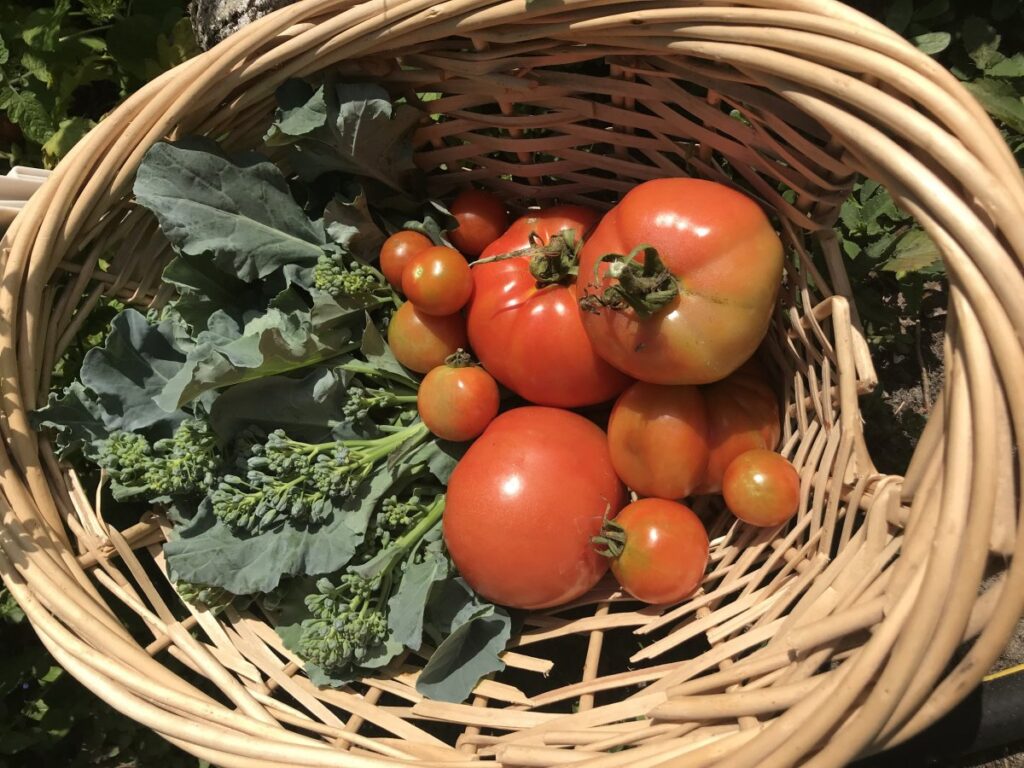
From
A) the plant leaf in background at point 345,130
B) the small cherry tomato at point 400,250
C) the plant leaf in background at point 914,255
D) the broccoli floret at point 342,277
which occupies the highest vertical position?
the plant leaf in background at point 345,130

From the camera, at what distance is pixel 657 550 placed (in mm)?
1106

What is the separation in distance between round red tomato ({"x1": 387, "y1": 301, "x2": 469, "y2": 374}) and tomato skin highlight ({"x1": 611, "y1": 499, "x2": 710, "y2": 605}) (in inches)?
16.8

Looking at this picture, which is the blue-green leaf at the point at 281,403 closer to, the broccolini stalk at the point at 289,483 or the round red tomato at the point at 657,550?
the broccolini stalk at the point at 289,483

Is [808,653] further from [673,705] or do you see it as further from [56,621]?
[56,621]

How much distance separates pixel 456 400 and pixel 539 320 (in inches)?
7.3

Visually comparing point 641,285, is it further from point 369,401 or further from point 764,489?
point 369,401

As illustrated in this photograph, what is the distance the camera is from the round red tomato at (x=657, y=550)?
1.11 meters

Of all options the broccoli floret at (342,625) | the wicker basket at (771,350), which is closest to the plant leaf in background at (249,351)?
the wicker basket at (771,350)

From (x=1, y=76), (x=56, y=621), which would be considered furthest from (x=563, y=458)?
(x=1, y=76)

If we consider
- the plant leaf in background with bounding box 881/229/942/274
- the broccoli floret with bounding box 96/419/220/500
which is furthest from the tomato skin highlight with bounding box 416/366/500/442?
the plant leaf in background with bounding box 881/229/942/274

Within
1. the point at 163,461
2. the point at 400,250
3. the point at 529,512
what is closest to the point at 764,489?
the point at 529,512

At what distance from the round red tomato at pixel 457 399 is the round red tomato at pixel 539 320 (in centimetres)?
5

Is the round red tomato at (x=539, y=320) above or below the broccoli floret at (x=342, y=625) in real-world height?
above

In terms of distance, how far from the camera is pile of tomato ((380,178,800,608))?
3.43 feet
